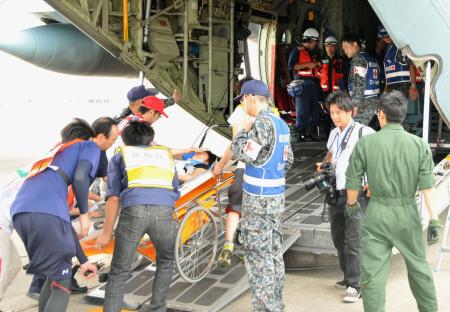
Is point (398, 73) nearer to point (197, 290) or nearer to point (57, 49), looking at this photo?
point (197, 290)

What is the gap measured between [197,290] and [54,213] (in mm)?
1715

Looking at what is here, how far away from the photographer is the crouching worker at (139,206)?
13.4 ft

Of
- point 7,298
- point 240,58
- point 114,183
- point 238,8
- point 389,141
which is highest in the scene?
point 238,8

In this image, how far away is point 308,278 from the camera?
558 cm

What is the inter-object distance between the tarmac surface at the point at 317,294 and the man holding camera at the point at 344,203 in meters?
0.20

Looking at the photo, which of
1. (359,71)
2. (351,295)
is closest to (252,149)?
(351,295)

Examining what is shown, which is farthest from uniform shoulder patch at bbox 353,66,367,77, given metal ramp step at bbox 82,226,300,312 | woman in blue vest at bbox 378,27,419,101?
metal ramp step at bbox 82,226,300,312

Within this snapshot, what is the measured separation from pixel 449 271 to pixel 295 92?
422 cm

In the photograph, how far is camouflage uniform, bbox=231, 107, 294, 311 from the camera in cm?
414

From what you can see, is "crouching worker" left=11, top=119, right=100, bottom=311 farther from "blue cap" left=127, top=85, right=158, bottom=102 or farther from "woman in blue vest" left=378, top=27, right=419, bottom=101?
"woman in blue vest" left=378, top=27, right=419, bottom=101

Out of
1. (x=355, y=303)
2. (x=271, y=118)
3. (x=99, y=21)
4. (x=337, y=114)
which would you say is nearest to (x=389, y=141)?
(x=271, y=118)

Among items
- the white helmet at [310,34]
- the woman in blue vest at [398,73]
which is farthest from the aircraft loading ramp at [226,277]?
the white helmet at [310,34]

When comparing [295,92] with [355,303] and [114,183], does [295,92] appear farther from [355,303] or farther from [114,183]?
[114,183]

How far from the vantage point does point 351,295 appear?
4.90 m
